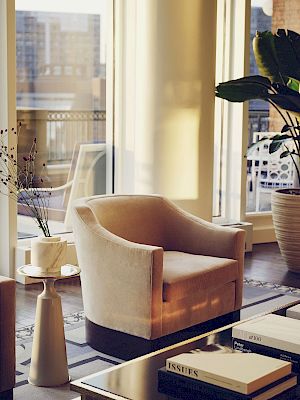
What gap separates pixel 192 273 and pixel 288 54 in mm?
2666

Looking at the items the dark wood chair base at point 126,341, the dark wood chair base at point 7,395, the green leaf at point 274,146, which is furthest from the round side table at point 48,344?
the green leaf at point 274,146

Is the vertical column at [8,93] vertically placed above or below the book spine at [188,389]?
above

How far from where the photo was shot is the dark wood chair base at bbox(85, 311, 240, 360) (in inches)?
151

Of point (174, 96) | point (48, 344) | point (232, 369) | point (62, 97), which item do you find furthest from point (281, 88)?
point (232, 369)

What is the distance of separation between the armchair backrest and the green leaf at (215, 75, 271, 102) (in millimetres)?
1749

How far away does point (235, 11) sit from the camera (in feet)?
23.1

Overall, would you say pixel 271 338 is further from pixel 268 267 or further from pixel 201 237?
pixel 268 267

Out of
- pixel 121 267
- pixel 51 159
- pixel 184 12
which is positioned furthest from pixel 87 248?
pixel 184 12

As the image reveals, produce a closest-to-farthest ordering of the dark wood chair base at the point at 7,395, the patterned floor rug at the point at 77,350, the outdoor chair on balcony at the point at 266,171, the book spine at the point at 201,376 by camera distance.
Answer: the book spine at the point at 201,376 < the dark wood chair base at the point at 7,395 < the patterned floor rug at the point at 77,350 < the outdoor chair on balcony at the point at 266,171

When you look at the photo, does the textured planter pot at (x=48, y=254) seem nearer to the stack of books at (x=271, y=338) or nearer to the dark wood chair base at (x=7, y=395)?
the dark wood chair base at (x=7, y=395)

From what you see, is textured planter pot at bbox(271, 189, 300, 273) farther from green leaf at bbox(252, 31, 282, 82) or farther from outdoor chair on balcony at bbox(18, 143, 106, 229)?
outdoor chair on balcony at bbox(18, 143, 106, 229)

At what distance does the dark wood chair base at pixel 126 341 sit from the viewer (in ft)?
12.6

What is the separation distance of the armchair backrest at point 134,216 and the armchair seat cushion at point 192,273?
0.17 metres

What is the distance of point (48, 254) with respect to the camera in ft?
11.5
